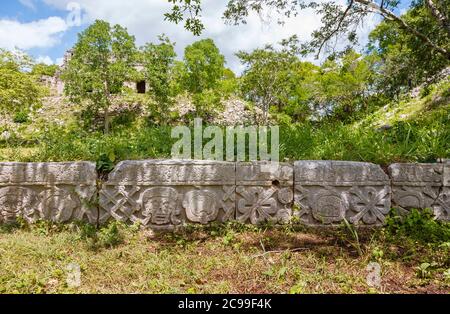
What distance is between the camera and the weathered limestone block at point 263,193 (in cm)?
384

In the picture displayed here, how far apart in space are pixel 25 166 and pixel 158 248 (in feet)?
6.55

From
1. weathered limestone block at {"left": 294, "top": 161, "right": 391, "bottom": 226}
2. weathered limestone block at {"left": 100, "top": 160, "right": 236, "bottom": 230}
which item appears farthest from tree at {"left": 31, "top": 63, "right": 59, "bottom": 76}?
weathered limestone block at {"left": 294, "top": 161, "right": 391, "bottom": 226}

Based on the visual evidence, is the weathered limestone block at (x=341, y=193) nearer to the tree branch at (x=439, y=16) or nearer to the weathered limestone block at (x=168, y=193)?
the weathered limestone block at (x=168, y=193)

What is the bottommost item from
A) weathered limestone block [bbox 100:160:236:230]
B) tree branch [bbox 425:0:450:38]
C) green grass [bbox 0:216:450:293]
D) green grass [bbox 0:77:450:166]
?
green grass [bbox 0:216:450:293]

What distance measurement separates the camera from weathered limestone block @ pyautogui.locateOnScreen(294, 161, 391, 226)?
3816 millimetres

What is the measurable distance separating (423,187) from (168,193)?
3055 mm

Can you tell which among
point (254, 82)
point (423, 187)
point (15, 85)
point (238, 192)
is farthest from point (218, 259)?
point (254, 82)

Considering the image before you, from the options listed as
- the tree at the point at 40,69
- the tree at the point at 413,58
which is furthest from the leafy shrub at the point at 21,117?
the tree at the point at 413,58

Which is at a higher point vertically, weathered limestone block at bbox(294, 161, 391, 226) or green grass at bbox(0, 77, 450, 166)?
green grass at bbox(0, 77, 450, 166)

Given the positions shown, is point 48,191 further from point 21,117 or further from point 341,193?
point 21,117

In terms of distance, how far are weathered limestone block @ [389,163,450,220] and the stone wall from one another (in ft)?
0.04

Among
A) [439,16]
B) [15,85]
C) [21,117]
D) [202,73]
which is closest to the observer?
[439,16]

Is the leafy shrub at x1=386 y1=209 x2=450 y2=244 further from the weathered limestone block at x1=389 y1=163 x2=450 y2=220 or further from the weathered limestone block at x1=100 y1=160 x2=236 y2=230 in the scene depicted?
the weathered limestone block at x1=100 y1=160 x2=236 y2=230

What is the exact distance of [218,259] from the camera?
9.94 ft
